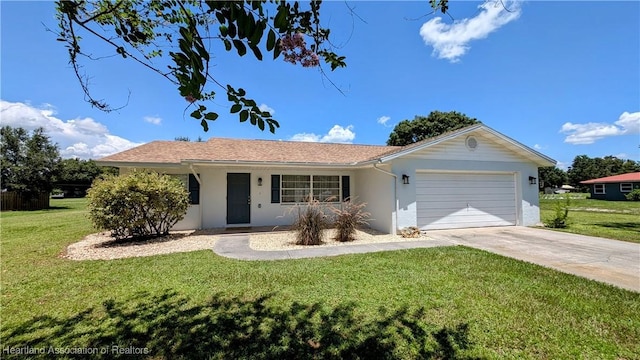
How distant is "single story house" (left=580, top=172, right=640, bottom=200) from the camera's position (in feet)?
94.2

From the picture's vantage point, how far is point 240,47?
5.94 feet

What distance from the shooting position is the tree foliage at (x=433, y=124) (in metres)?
A: 30.2

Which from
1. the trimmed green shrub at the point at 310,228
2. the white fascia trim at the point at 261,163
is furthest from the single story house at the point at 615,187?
the trimmed green shrub at the point at 310,228

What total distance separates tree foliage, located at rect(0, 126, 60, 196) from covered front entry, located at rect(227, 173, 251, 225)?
76.2 feet

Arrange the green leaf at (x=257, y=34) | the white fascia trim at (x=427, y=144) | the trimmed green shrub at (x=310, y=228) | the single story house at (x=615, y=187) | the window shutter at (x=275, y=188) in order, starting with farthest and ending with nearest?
the single story house at (x=615, y=187)
the window shutter at (x=275, y=188)
the white fascia trim at (x=427, y=144)
the trimmed green shrub at (x=310, y=228)
the green leaf at (x=257, y=34)

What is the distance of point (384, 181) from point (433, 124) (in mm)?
23780

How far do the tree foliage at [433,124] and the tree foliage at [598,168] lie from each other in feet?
117

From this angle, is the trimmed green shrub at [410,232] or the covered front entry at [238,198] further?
the covered front entry at [238,198]

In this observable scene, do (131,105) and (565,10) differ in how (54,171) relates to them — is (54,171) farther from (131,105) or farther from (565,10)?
(565,10)

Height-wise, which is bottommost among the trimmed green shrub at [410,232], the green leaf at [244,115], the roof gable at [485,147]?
the trimmed green shrub at [410,232]

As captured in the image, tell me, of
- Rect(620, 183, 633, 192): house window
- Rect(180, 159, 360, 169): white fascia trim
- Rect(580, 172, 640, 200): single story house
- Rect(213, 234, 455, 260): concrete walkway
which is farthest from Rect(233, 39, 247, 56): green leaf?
Rect(620, 183, 633, 192): house window

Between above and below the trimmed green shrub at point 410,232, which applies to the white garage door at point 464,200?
above

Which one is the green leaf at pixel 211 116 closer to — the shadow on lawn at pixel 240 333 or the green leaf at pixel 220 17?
the green leaf at pixel 220 17

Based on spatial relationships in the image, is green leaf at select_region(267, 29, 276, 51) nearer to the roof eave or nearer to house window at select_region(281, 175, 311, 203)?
the roof eave
